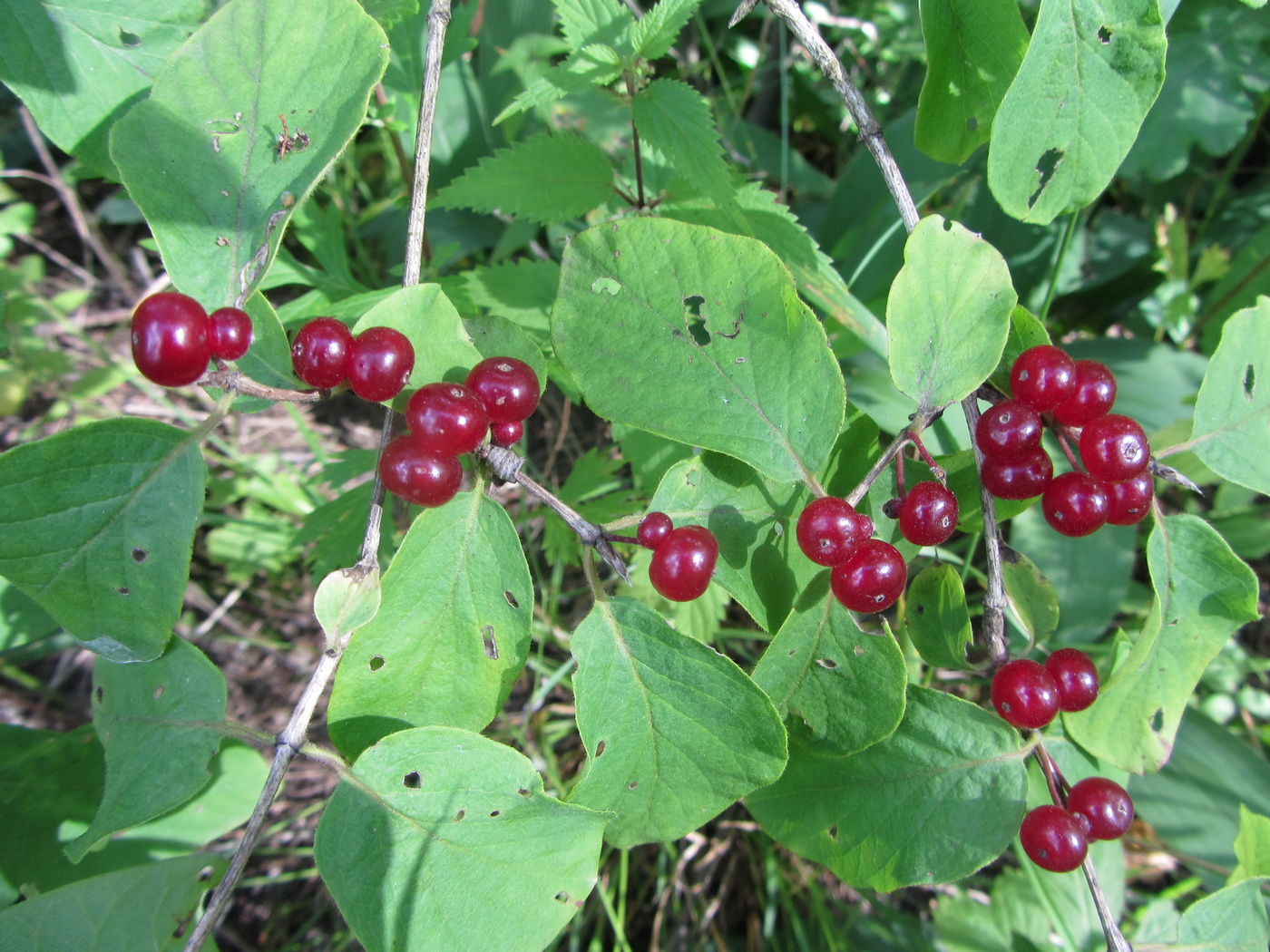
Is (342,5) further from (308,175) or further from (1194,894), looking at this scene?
(1194,894)

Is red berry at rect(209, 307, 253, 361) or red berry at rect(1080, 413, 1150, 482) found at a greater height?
red berry at rect(209, 307, 253, 361)

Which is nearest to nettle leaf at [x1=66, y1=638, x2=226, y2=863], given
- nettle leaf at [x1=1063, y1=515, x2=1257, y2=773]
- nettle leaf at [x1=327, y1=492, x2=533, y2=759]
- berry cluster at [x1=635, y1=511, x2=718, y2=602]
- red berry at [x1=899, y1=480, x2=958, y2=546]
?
nettle leaf at [x1=327, y1=492, x2=533, y2=759]

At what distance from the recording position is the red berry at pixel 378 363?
3.26ft

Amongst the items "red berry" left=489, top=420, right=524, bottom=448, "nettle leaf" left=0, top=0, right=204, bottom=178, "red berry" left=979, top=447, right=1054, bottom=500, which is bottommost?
"red berry" left=489, top=420, right=524, bottom=448

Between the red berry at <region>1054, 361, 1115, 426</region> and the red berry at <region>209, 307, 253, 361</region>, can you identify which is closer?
the red berry at <region>209, 307, 253, 361</region>

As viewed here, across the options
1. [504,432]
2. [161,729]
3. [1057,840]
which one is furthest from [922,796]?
[161,729]

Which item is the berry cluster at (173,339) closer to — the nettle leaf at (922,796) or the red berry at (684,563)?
the red berry at (684,563)

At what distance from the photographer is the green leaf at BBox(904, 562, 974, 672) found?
1.21 m

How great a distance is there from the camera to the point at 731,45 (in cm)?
276

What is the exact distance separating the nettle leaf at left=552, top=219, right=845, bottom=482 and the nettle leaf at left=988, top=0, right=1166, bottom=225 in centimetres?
44

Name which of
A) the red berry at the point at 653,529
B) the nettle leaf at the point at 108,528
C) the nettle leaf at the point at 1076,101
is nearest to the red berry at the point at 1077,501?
the nettle leaf at the point at 1076,101

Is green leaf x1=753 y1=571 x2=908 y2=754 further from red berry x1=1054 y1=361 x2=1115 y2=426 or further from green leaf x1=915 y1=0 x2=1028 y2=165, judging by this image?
green leaf x1=915 y1=0 x2=1028 y2=165

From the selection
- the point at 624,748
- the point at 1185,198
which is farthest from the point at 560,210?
the point at 1185,198

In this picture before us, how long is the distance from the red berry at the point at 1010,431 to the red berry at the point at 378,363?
80cm
